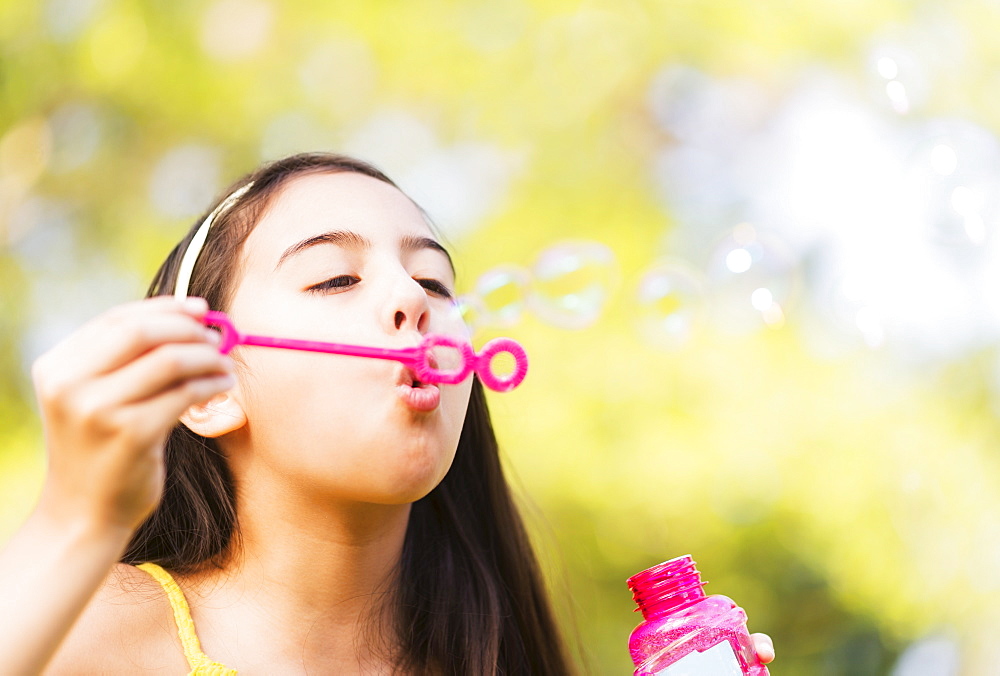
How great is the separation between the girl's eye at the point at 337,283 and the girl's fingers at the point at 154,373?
380mm

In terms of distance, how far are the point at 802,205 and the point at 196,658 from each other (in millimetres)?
3127

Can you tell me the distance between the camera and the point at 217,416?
1.27m

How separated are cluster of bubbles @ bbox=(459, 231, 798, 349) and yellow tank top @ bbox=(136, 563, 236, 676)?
2.55ft

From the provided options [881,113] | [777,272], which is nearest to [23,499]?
[777,272]

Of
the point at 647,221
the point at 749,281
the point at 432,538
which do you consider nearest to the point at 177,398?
the point at 432,538

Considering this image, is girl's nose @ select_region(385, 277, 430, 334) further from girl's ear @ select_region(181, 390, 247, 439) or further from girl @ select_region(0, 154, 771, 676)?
girl's ear @ select_region(181, 390, 247, 439)

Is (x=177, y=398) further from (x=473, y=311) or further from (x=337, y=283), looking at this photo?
(x=473, y=311)

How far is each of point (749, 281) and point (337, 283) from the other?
4.41 ft

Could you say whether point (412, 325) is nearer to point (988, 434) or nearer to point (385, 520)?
point (385, 520)

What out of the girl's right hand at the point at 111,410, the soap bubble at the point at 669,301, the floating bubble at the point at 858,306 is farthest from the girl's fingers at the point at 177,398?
the floating bubble at the point at 858,306

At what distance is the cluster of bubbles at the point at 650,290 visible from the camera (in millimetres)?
1995

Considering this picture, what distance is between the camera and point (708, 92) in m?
3.92

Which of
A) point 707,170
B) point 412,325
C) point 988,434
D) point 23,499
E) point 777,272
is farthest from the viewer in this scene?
point 707,170

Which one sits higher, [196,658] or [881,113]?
[881,113]
